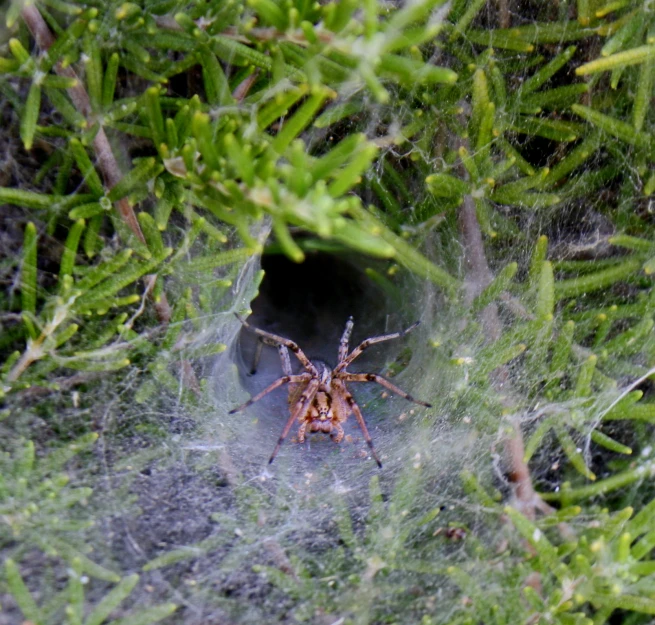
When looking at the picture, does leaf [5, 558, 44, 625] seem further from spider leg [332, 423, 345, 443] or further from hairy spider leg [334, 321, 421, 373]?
hairy spider leg [334, 321, 421, 373]

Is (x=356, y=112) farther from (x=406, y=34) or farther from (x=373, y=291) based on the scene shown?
(x=373, y=291)

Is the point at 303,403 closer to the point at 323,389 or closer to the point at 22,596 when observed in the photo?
the point at 323,389

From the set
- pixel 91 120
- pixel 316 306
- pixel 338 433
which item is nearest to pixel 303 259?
pixel 91 120

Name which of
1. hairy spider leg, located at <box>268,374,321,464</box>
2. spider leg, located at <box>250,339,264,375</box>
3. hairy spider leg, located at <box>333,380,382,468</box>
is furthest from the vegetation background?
spider leg, located at <box>250,339,264,375</box>

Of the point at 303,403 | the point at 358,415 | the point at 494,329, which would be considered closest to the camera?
the point at 494,329

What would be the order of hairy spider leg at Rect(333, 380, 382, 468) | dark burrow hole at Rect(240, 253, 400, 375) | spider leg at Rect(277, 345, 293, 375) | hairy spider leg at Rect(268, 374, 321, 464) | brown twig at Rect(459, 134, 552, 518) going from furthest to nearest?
dark burrow hole at Rect(240, 253, 400, 375), spider leg at Rect(277, 345, 293, 375), hairy spider leg at Rect(268, 374, 321, 464), hairy spider leg at Rect(333, 380, 382, 468), brown twig at Rect(459, 134, 552, 518)

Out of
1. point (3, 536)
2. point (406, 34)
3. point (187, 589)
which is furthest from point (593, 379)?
point (3, 536)
